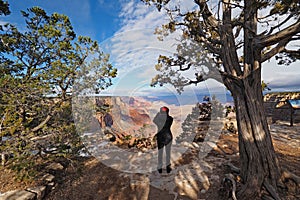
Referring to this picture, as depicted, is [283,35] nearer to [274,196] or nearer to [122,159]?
[274,196]

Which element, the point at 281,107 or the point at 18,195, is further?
the point at 281,107

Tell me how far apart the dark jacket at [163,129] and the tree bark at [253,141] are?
133 centimetres

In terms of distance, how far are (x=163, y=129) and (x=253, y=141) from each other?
1.60m

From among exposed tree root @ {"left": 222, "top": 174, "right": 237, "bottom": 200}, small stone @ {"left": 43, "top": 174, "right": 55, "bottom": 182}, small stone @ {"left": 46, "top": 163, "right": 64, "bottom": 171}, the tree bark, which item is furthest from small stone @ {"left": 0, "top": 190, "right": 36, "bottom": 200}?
the tree bark

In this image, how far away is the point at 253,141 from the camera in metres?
2.36

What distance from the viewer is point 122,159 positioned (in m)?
4.35

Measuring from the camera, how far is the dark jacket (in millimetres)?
3307

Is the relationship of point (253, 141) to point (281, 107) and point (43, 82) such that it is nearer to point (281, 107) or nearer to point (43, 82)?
point (43, 82)

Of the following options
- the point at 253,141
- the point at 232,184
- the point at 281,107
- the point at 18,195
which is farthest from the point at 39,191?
the point at 281,107

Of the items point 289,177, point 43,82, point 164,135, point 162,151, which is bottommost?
point 289,177

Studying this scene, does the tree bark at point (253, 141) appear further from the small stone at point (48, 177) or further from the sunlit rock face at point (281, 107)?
the sunlit rock face at point (281, 107)

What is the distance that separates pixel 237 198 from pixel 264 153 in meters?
0.76

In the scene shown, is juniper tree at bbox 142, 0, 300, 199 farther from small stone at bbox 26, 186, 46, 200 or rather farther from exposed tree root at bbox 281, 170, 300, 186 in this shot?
small stone at bbox 26, 186, 46, 200

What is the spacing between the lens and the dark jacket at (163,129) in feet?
10.8
